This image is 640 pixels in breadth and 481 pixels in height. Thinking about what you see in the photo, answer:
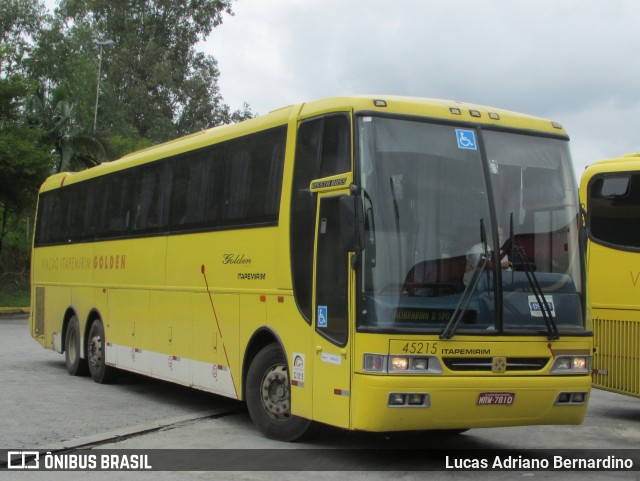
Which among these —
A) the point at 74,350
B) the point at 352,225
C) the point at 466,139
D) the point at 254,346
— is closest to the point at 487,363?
the point at 352,225

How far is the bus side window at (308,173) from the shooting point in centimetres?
881

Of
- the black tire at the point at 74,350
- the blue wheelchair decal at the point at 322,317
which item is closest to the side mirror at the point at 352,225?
the blue wheelchair decal at the point at 322,317

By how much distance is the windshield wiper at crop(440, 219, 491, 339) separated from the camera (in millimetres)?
8094

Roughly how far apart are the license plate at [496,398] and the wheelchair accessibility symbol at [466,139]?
234cm

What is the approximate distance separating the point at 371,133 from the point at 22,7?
59.7 m

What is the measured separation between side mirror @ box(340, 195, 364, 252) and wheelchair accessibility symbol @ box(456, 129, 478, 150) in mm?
1325

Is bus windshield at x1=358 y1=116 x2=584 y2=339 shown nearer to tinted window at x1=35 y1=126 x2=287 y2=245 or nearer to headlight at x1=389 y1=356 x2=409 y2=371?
headlight at x1=389 y1=356 x2=409 y2=371

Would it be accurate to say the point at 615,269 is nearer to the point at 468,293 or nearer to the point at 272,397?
the point at 468,293

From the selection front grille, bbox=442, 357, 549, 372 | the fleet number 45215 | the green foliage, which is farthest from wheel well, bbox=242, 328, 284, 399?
the green foliage

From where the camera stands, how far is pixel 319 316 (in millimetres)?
8812

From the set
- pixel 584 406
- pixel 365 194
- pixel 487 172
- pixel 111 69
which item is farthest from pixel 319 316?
pixel 111 69

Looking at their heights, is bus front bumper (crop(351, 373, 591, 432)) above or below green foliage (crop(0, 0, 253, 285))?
below

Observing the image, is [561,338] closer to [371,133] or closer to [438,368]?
[438,368]

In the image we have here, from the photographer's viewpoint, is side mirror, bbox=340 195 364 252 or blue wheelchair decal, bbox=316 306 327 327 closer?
side mirror, bbox=340 195 364 252
